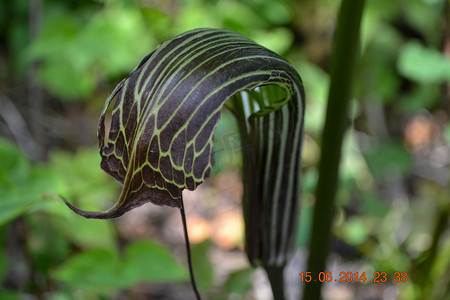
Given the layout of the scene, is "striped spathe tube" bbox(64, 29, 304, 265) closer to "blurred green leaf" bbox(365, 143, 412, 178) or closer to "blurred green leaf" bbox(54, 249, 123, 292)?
"blurred green leaf" bbox(54, 249, 123, 292)

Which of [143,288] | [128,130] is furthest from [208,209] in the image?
[128,130]

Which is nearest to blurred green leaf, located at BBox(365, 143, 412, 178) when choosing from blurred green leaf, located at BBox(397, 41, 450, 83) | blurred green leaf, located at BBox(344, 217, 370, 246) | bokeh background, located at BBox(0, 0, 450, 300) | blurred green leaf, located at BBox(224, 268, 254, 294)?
bokeh background, located at BBox(0, 0, 450, 300)

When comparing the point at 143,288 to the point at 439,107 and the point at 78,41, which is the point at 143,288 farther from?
the point at 439,107

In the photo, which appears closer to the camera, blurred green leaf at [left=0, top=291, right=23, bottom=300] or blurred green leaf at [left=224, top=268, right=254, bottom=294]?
blurred green leaf at [left=0, top=291, right=23, bottom=300]

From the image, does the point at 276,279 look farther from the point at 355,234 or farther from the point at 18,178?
the point at 355,234

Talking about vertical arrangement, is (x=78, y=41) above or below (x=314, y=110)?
above
